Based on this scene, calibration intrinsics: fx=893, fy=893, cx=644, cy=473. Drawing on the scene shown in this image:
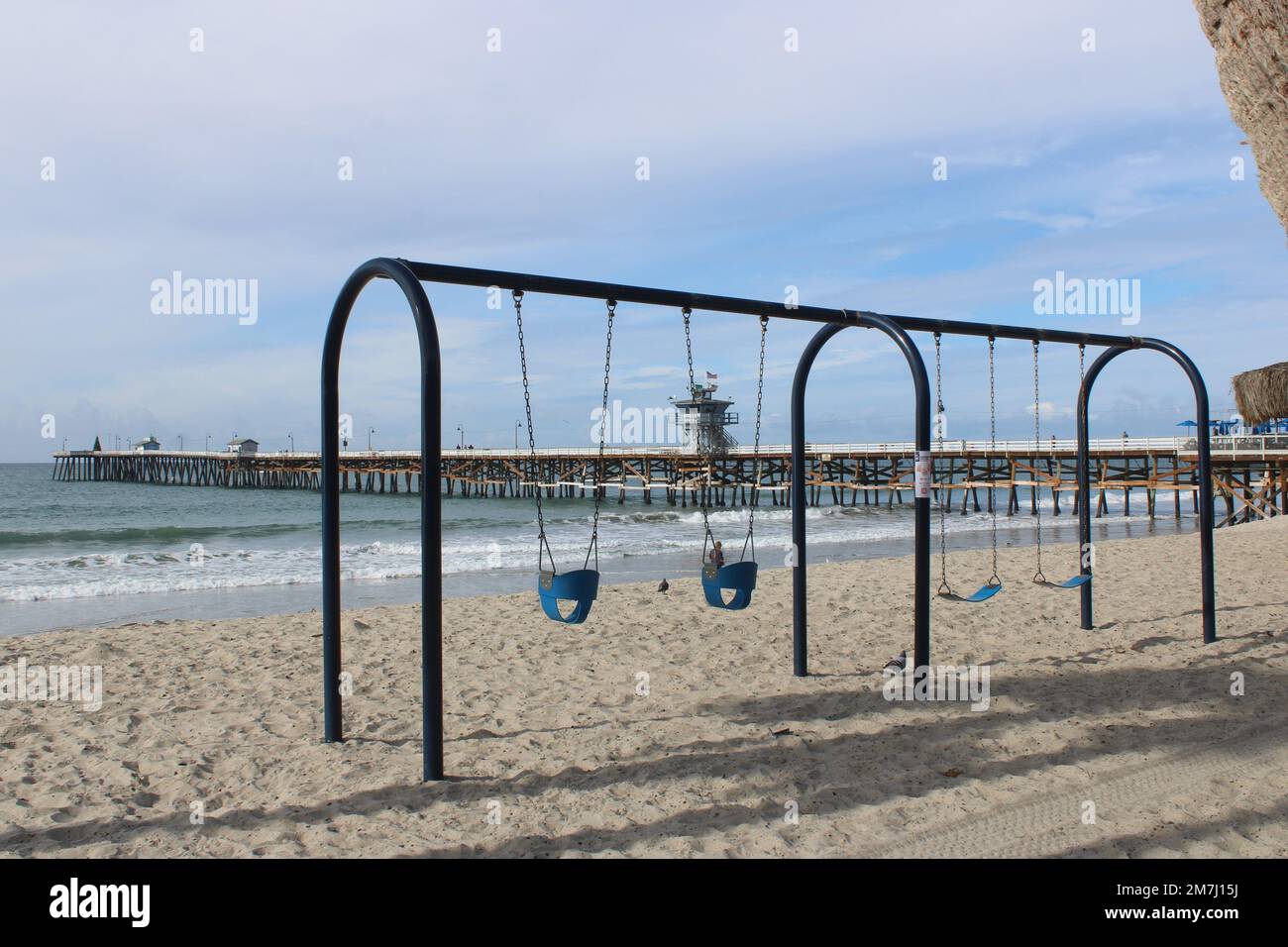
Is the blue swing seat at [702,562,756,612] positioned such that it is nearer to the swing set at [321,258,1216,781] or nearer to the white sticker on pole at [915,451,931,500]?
the swing set at [321,258,1216,781]

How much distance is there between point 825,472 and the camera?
47.0m

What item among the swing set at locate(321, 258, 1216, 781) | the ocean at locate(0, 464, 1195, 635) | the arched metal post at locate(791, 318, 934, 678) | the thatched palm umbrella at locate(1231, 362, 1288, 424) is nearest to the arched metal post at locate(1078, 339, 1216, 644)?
the swing set at locate(321, 258, 1216, 781)

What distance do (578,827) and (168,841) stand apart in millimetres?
1786

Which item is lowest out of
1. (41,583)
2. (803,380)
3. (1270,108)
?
(41,583)

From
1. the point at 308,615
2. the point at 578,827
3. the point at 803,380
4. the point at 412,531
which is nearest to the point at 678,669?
the point at 803,380

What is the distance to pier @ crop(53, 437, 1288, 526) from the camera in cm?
2841

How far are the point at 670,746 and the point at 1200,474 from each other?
5.75m

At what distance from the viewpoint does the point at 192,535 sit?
26.9 meters

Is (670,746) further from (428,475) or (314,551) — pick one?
(314,551)

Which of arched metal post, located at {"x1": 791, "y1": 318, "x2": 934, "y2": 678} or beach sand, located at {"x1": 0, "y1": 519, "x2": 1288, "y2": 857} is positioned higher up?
arched metal post, located at {"x1": 791, "y1": 318, "x2": 934, "y2": 678}

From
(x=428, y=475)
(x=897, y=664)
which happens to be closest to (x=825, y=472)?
(x=897, y=664)

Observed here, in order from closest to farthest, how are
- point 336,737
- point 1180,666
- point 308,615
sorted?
point 336,737
point 1180,666
point 308,615
